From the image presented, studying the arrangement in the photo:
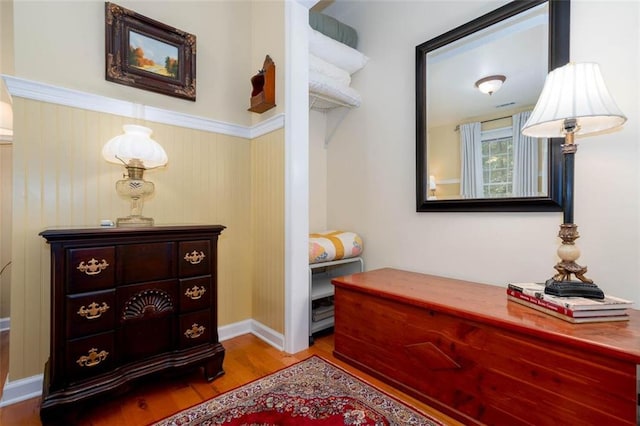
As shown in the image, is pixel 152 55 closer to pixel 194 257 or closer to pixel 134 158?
pixel 134 158

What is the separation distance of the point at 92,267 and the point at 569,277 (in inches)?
82.4

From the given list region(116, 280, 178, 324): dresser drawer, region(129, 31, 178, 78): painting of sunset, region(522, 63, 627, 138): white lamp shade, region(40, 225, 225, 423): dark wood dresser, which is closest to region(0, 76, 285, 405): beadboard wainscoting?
region(129, 31, 178, 78): painting of sunset

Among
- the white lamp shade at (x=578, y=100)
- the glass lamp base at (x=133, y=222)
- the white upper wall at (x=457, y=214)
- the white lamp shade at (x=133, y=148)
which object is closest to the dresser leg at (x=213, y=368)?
the glass lamp base at (x=133, y=222)

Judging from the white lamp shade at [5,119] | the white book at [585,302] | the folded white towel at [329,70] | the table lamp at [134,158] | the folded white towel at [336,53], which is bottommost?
the white book at [585,302]

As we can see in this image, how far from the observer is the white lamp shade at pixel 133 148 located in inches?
57.7

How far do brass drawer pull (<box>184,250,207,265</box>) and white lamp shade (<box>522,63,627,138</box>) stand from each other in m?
1.70

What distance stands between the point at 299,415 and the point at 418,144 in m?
1.77

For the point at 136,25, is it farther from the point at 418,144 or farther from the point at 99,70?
the point at 418,144

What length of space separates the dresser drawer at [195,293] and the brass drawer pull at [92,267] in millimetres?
355

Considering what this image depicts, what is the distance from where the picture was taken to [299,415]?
4.23 ft

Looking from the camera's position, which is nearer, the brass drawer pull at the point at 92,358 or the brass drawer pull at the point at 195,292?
the brass drawer pull at the point at 92,358

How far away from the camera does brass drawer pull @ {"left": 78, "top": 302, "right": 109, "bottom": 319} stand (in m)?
1.26

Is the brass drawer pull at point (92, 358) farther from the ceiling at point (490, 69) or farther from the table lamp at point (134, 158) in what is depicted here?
the ceiling at point (490, 69)

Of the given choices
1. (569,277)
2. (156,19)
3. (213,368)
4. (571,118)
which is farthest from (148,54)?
(569,277)
